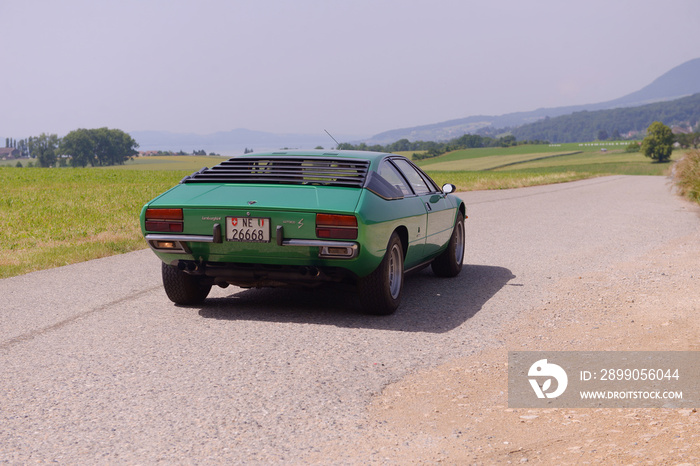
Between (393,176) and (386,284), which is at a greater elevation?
(393,176)

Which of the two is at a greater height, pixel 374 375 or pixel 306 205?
pixel 306 205

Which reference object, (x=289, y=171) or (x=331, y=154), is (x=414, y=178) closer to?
(x=331, y=154)

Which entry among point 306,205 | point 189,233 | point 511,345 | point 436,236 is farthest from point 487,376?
point 436,236

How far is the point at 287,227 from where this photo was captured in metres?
5.99

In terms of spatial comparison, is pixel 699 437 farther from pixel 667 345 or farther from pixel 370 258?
pixel 370 258

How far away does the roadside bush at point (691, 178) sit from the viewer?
888 inches

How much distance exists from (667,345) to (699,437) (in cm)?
196

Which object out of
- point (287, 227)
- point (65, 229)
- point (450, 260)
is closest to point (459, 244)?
point (450, 260)

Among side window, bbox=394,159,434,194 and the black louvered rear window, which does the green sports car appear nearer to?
the black louvered rear window

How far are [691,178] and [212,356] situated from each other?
22.1 m

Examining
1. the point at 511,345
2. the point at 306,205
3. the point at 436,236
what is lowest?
the point at 511,345

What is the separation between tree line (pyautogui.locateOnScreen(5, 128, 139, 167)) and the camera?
93.3 metres

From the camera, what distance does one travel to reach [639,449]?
11.0 feet

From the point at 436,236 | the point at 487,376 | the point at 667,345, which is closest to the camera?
the point at 487,376
